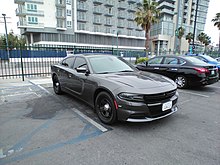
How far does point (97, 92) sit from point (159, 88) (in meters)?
1.37

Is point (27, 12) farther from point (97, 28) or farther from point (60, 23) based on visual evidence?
point (97, 28)

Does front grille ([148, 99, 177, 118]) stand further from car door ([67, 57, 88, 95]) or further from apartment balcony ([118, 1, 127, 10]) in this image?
apartment balcony ([118, 1, 127, 10])

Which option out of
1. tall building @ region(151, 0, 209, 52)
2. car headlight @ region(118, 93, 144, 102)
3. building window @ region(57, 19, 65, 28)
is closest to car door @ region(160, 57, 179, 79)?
car headlight @ region(118, 93, 144, 102)

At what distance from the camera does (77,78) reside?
13.6 feet

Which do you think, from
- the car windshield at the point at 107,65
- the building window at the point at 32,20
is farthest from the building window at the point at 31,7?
the car windshield at the point at 107,65

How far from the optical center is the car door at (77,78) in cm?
396

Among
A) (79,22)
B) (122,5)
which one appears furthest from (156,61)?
(122,5)

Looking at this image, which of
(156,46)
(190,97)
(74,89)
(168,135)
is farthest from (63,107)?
(156,46)

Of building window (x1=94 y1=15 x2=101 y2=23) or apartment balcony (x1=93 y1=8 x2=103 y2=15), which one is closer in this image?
apartment balcony (x1=93 y1=8 x2=103 y2=15)

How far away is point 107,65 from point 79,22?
42.3m

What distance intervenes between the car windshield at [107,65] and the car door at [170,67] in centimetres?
323

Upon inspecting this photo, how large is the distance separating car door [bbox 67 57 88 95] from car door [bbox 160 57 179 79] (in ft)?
14.0

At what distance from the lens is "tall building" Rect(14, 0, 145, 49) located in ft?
119

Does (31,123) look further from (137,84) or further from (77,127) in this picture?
(137,84)
